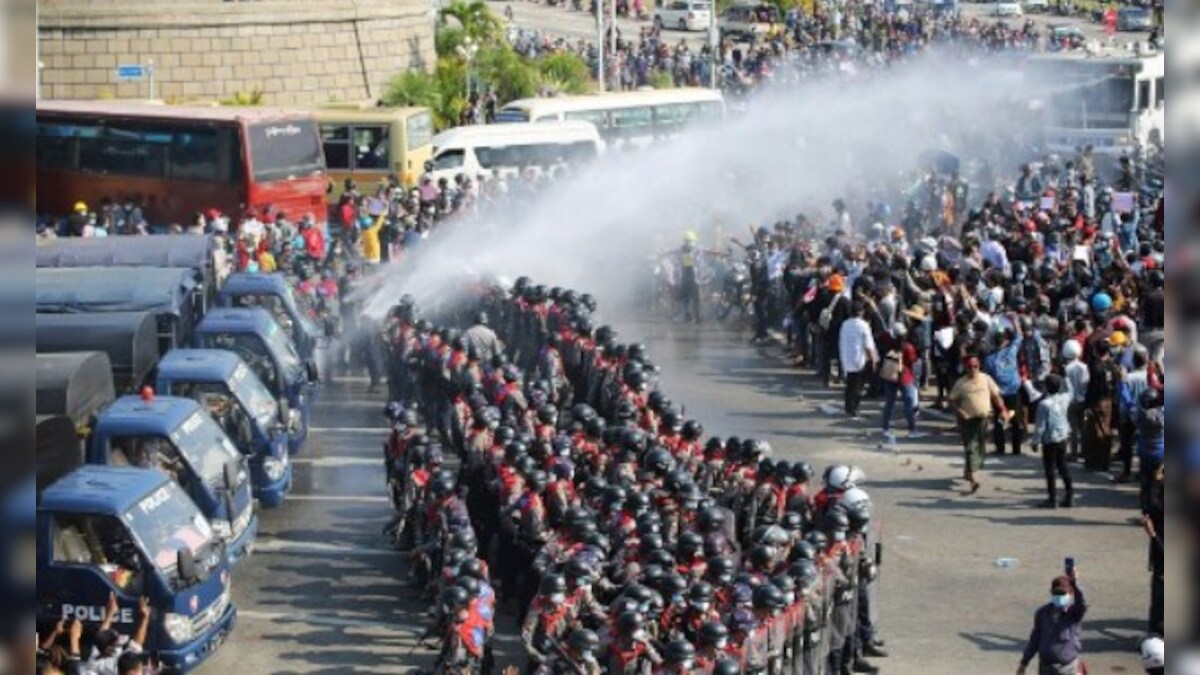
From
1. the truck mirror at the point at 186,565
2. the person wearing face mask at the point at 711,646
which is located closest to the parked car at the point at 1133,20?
the truck mirror at the point at 186,565

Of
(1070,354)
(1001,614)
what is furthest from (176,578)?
(1070,354)

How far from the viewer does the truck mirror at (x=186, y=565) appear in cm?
1449

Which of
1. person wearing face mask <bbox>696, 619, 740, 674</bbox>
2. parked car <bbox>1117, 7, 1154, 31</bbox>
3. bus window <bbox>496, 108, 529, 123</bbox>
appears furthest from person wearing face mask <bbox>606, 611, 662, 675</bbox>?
parked car <bbox>1117, 7, 1154, 31</bbox>

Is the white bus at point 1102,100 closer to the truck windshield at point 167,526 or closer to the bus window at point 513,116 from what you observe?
the bus window at point 513,116

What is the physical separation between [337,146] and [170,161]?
16.8 ft

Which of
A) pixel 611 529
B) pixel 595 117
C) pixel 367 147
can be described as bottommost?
pixel 611 529

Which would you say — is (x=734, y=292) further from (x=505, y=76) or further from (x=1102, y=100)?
(x=505, y=76)

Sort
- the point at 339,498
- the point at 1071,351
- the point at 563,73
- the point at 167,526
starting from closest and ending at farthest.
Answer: the point at 167,526
the point at 339,498
the point at 1071,351
the point at 563,73

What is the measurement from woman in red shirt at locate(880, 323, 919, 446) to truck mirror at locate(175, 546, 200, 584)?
1035 centimetres

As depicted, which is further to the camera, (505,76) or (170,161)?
(505,76)

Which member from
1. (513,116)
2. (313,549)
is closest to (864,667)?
(313,549)

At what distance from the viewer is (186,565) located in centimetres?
1454

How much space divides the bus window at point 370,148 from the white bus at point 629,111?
187 inches

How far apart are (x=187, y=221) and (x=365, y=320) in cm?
999
